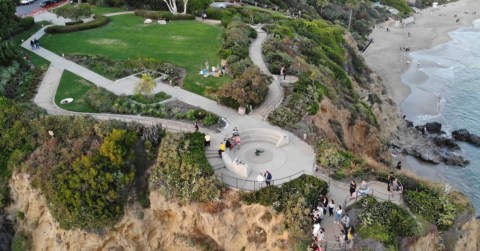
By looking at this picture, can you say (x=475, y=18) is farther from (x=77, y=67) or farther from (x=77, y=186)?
(x=77, y=186)

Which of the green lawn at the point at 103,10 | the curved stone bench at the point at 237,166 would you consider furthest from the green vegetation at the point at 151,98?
the green lawn at the point at 103,10

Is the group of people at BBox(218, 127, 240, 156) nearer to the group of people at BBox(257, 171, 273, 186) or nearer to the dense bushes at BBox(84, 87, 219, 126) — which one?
the dense bushes at BBox(84, 87, 219, 126)

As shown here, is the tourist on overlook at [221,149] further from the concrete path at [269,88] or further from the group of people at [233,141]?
the concrete path at [269,88]

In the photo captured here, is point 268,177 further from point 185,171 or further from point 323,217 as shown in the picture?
point 185,171

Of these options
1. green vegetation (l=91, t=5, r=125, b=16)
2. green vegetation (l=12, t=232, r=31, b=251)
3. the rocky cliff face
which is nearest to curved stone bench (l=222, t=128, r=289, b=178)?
the rocky cliff face

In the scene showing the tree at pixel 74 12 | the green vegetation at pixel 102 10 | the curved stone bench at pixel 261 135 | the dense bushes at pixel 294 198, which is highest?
the dense bushes at pixel 294 198

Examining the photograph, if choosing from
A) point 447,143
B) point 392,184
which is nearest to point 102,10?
point 447,143
